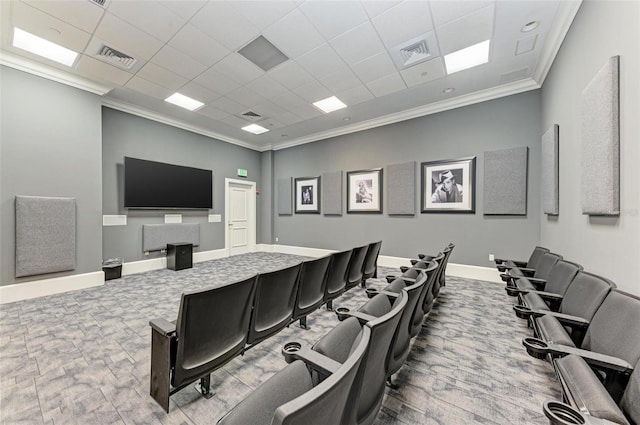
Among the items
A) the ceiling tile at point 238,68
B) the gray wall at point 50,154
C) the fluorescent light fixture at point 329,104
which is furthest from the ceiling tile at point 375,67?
the gray wall at point 50,154

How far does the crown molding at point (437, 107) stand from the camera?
420 cm

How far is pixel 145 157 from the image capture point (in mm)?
5312

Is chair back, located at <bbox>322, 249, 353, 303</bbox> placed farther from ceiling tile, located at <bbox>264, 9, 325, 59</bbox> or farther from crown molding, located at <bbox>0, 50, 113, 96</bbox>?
crown molding, located at <bbox>0, 50, 113, 96</bbox>

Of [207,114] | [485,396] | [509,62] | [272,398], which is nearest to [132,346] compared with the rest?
[272,398]

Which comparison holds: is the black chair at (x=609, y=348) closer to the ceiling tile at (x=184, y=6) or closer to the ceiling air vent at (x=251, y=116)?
the ceiling tile at (x=184, y=6)

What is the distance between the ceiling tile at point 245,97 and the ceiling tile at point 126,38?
1.32 meters

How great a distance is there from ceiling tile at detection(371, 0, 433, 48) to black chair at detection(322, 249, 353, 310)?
274 centimetres

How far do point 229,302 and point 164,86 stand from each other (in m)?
4.34

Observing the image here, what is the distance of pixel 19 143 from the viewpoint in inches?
139

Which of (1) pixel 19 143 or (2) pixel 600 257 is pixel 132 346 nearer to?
(1) pixel 19 143

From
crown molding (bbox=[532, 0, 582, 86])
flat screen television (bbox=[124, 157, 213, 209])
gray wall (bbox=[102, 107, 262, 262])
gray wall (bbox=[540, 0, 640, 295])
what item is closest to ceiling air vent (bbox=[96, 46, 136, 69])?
gray wall (bbox=[102, 107, 262, 262])

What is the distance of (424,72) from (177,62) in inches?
146

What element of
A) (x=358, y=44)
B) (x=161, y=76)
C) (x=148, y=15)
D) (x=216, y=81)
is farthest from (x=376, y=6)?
(x=161, y=76)

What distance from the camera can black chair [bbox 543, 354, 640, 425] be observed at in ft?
2.68
